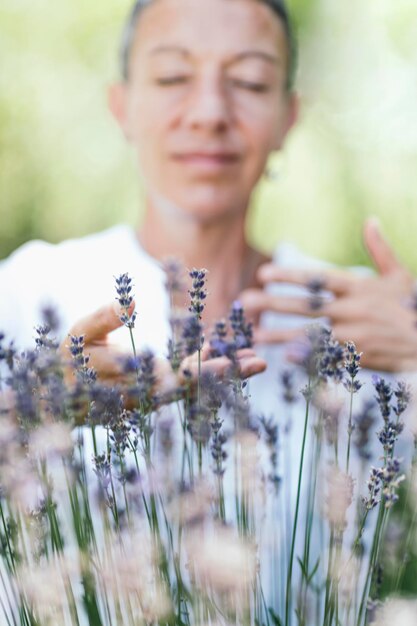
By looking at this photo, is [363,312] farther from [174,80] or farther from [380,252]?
[174,80]

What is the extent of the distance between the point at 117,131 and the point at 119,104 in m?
0.09

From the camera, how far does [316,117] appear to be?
2.87m

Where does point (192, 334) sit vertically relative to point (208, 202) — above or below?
below

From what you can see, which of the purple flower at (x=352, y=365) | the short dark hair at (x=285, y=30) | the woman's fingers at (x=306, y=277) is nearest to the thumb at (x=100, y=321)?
the purple flower at (x=352, y=365)

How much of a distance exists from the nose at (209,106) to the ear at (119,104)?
0.29 meters

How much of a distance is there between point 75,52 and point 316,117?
28.9 inches

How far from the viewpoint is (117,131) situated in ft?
9.34

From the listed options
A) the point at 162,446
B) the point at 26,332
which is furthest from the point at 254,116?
the point at 162,446

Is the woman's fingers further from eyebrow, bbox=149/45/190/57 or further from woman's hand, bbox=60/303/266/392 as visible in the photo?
woman's hand, bbox=60/303/266/392

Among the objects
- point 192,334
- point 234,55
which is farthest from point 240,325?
point 234,55

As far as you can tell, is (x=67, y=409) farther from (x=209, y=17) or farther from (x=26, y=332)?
(x=209, y=17)

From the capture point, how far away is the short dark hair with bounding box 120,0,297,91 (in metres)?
2.63

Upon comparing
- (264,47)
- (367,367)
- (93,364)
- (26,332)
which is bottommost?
(93,364)

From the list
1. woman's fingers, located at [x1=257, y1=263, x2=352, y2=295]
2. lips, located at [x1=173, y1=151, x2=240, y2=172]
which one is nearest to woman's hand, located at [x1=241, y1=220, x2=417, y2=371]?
woman's fingers, located at [x1=257, y1=263, x2=352, y2=295]
